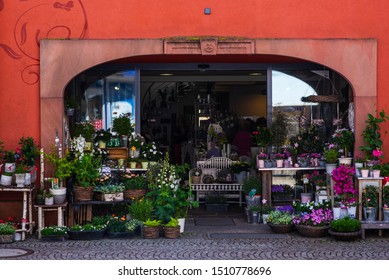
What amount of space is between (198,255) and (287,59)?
4.59m

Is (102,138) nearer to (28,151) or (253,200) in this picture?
(28,151)

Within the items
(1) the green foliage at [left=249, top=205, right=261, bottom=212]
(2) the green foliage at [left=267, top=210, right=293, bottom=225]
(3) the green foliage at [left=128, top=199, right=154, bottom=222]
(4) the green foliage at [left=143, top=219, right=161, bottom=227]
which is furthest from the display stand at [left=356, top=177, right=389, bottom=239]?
(3) the green foliage at [left=128, top=199, right=154, bottom=222]

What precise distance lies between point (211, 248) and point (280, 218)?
1689 millimetres

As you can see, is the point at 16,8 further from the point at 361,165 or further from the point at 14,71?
the point at 361,165

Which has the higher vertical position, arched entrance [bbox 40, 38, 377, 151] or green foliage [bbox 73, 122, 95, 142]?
arched entrance [bbox 40, 38, 377, 151]

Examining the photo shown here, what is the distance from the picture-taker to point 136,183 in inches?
502

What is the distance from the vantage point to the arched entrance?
1264 cm

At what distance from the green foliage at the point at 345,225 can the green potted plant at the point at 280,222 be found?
82 centimetres

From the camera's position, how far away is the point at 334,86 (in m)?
14.2

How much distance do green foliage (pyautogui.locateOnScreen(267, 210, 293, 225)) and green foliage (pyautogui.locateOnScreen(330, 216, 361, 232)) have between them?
0.83 metres

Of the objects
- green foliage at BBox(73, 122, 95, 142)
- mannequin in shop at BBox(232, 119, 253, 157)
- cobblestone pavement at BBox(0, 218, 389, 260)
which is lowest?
cobblestone pavement at BBox(0, 218, 389, 260)

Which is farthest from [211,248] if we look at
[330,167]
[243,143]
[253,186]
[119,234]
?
[243,143]

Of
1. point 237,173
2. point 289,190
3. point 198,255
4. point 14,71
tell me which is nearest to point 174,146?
point 237,173

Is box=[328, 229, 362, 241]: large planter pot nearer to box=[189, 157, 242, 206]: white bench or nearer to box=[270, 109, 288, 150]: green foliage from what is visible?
box=[270, 109, 288, 150]: green foliage
